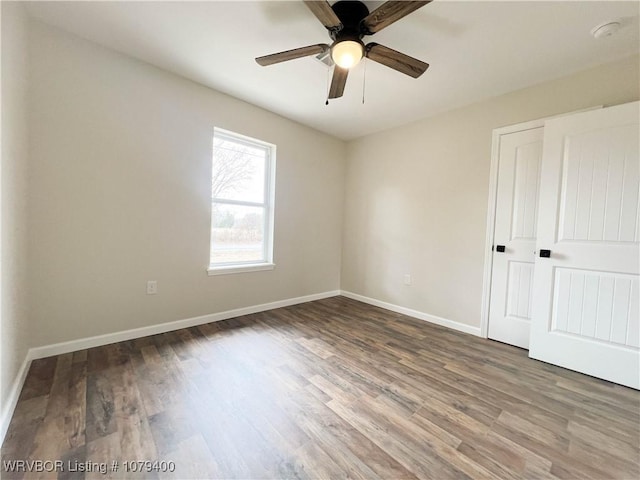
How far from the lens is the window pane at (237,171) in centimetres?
299

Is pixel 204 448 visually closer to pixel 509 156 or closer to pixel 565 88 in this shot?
pixel 509 156

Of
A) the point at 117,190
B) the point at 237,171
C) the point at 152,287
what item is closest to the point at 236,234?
the point at 237,171

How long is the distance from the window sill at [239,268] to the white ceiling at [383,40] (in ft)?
6.50

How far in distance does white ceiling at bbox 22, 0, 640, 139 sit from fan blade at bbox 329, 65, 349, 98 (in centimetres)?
32

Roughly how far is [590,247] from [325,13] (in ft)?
8.55

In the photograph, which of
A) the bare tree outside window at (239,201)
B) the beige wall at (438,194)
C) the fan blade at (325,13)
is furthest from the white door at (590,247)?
the bare tree outside window at (239,201)

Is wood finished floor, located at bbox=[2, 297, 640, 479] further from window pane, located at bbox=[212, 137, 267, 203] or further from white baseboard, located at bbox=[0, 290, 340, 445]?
window pane, located at bbox=[212, 137, 267, 203]

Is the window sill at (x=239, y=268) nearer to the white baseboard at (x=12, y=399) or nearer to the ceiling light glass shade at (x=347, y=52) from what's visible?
the white baseboard at (x=12, y=399)

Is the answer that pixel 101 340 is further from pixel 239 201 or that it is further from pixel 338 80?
pixel 338 80

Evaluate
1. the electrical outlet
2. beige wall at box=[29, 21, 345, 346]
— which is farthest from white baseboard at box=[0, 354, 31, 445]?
the electrical outlet

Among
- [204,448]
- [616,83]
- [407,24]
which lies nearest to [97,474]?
[204,448]

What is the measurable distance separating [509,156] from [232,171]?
3.03m

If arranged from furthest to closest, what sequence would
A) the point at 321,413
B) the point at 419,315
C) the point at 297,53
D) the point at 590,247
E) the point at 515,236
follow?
1. the point at 419,315
2. the point at 515,236
3. the point at 590,247
4. the point at 297,53
5. the point at 321,413

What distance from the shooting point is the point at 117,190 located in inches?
89.7
